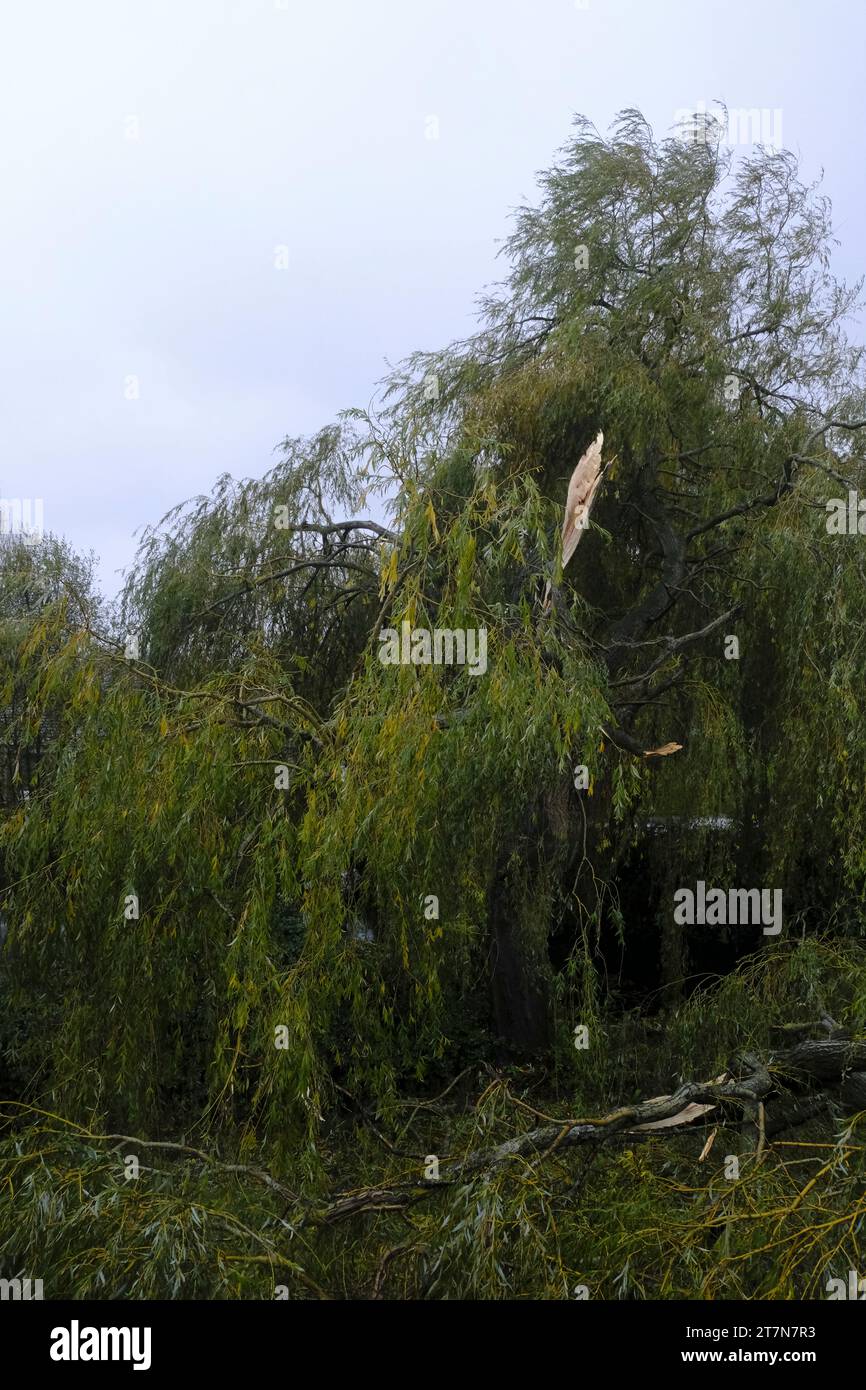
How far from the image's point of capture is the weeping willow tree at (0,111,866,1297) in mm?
4512

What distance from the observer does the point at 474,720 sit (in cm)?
448

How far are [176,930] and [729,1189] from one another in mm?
2205

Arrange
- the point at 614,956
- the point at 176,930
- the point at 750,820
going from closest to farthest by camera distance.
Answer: the point at 176,930 → the point at 750,820 → the point at 614,956

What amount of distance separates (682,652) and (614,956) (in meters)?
3.69

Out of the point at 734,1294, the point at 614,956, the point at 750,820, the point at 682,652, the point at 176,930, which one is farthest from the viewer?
the point at 614,956

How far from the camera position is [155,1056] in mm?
5102

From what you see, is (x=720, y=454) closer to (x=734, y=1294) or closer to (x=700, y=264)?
(x=700, y=264)

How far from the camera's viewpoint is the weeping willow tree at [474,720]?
14.8ft

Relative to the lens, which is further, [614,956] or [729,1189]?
[614,956]

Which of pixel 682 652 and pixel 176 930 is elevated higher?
pixel 682 652
